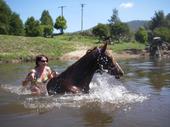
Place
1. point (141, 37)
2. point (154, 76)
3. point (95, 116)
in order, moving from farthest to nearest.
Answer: point (141, 37)
point (154, 76)
point (95, 116)

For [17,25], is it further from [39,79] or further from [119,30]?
[39,79]

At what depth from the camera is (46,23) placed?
6862 centimetres

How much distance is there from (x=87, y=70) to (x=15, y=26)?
4894 cm

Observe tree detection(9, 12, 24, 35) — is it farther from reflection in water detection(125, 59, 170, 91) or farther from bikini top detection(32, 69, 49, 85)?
bikini top detection(32, 69, 49, 85)

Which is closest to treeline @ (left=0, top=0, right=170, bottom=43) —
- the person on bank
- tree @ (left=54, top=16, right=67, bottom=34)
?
tree @ (left=54, top=16, right=67, bottom=34)

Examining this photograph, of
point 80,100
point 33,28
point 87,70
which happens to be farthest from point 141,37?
point 80,100

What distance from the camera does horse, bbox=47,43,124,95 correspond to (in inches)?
336

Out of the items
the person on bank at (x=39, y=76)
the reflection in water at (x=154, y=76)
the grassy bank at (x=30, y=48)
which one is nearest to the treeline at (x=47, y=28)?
the grassy bank at (x=30, y=48)

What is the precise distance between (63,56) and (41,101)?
31.2 m

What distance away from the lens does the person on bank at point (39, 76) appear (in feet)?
30.9

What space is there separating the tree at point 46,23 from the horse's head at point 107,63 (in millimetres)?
52629

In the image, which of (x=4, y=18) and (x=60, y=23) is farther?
(x=60, y=23)

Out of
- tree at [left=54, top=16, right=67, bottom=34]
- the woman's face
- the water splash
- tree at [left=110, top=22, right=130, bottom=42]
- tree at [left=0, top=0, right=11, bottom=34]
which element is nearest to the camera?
the water splash

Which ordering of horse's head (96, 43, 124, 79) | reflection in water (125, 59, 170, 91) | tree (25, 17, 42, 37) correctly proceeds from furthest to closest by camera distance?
tree (25, 17, 42, 37) → reflection in water (125, 59, 170, 91) → horse's head (96, 43, 124, 79)
